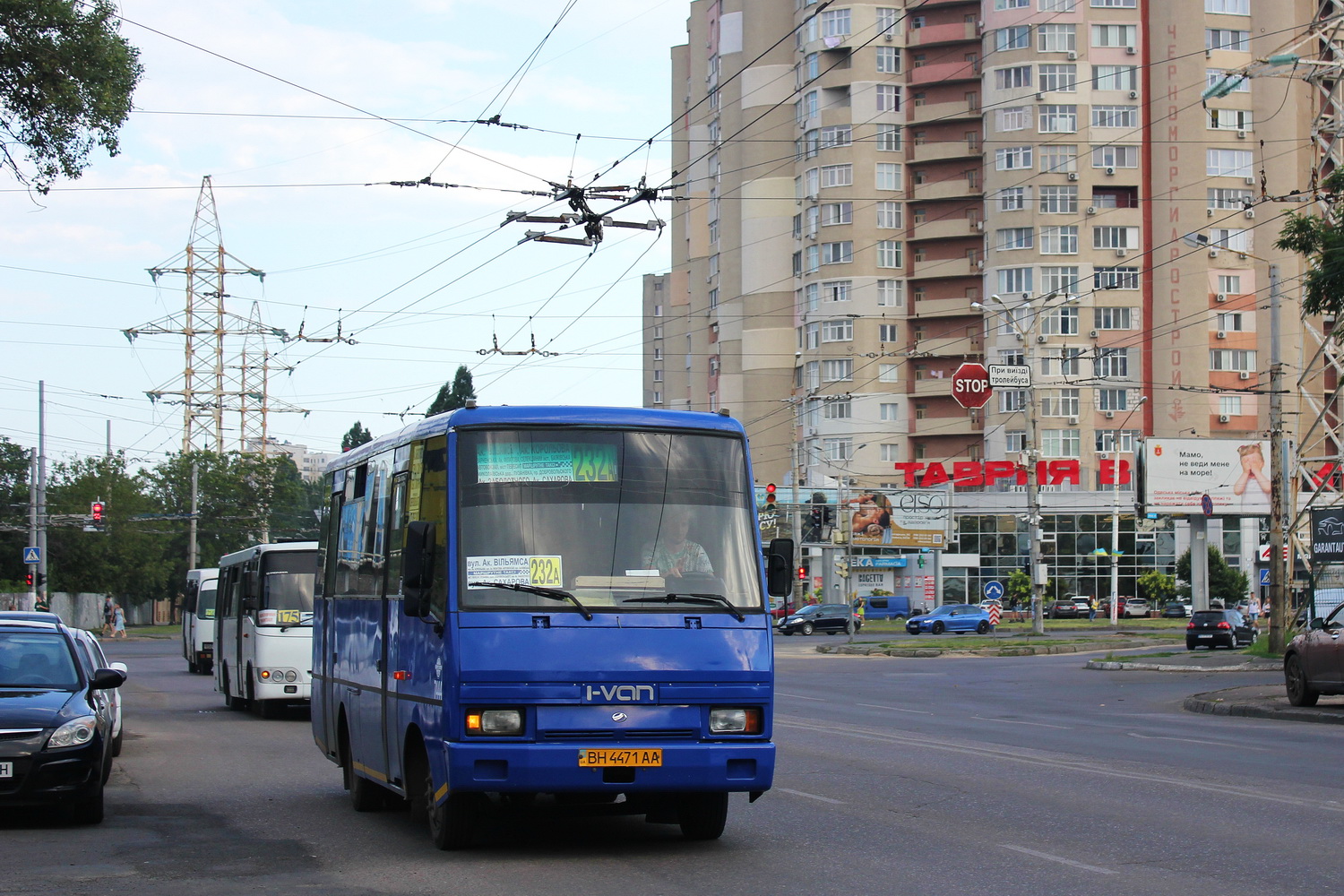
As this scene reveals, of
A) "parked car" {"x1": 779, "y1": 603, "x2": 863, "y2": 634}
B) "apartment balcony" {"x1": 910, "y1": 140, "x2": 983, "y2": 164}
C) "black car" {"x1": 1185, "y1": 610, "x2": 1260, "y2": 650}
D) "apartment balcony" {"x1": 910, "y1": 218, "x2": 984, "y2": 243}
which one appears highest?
"apartment balcony" {"x1": 910, "y1": 140, "x2": 983, "y2": 164}

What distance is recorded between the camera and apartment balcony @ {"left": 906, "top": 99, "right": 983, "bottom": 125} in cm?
9419

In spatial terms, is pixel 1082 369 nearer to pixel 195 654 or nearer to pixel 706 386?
pixel 706 386

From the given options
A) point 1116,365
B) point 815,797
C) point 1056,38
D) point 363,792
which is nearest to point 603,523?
point 363,792

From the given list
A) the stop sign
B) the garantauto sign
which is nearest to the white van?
the stop sign

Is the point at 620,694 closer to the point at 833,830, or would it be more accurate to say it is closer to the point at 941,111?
the point at 833,830

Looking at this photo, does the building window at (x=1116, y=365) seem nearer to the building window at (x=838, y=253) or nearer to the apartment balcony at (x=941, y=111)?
the building window at (x=838, y=253)

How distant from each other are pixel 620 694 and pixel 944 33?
90919mm

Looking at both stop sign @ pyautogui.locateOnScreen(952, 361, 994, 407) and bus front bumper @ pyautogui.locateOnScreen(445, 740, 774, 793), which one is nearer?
bus front bumper @ pyautogui.locateOnScreen(445, 740, 774, 793)

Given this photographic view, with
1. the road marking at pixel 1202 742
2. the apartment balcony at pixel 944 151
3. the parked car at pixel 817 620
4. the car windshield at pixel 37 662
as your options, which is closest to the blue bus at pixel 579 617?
the car windshield at pixel 37 662

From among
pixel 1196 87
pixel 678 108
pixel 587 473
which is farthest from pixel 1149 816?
pixel 678 108

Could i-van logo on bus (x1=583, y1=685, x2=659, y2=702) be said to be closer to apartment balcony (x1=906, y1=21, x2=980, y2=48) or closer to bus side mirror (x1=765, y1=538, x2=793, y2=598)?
bus side mirror (x1=765, y1=538, x2=793, y2=598)

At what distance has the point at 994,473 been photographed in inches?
3447

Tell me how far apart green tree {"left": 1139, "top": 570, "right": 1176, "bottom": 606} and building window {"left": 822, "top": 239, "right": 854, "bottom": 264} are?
2548 cm

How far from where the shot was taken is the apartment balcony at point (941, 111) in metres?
94.2
